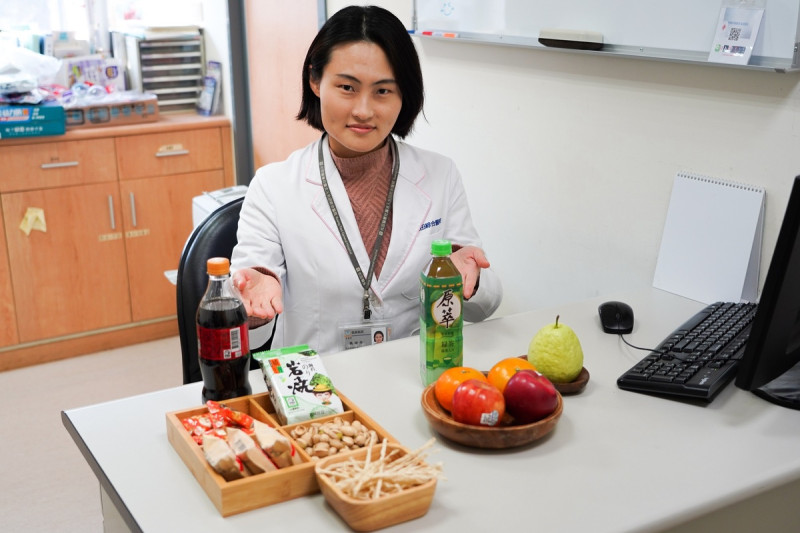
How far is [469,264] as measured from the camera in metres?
1.80

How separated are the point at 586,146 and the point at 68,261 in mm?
2432

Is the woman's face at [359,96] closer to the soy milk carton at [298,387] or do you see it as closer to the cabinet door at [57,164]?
the soy milk carton at [298,387]

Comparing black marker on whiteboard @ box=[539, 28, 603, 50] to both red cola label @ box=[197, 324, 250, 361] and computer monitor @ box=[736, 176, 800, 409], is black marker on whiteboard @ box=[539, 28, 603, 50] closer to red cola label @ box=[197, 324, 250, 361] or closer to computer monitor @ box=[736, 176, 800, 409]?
computer monitor @ box=[736, 176, 800, 409]

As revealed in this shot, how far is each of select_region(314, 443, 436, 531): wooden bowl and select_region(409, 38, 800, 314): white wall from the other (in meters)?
1.11

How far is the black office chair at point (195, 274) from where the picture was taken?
196 cm

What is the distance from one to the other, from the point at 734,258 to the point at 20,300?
9.56 ft

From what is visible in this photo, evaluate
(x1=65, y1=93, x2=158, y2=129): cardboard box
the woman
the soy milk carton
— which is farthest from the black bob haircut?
(x1=65, y1=93, x2=158, y2=129): cardboard box

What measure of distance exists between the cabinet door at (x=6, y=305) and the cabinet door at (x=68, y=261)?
0.07ft

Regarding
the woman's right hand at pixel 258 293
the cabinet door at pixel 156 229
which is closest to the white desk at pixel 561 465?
the woman's right hand at pixel 258 293

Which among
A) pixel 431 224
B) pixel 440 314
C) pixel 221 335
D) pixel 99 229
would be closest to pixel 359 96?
pixel 431 224

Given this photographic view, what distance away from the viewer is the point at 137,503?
47.1 inches

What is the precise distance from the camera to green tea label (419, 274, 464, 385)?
1.47 m

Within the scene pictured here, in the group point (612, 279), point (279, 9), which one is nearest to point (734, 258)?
point (612, 279)

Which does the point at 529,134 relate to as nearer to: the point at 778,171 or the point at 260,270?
the point at 778,171
